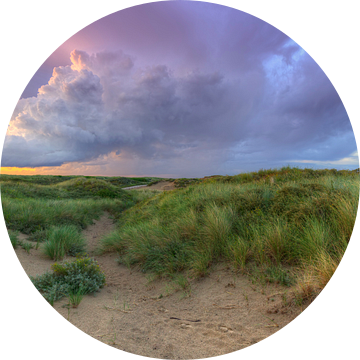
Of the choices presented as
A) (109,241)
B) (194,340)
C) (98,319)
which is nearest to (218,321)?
(194,340)

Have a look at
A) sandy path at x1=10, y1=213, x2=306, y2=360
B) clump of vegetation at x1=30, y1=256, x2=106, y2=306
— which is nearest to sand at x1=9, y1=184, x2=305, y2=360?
sandy path at x1=10, y1=213, x2=306, y2=360

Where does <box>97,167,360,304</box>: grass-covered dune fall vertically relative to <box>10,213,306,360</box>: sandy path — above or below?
above

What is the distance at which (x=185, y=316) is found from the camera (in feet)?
10.8

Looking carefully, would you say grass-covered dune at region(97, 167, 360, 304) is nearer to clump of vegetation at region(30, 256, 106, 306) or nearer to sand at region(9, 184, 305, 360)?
sand at region(9, 184, 305, 360)

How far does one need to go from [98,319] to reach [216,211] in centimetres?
386

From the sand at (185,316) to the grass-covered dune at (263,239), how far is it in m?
0.36

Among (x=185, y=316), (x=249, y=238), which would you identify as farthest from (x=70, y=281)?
(x=249, y=238)

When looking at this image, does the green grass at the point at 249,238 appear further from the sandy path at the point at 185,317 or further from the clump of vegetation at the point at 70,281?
the sandy path at the point at 185,317

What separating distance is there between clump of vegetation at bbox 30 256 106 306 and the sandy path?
155 millimetres

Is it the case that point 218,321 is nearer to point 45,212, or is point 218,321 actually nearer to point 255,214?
point 255,214

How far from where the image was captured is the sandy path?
2.54 m

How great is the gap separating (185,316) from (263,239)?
7.23 ft

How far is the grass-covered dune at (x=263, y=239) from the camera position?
11.7ft

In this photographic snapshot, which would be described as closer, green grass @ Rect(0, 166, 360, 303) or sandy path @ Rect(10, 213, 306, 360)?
sandy path @ Rect(10, 213, 306, 360)
